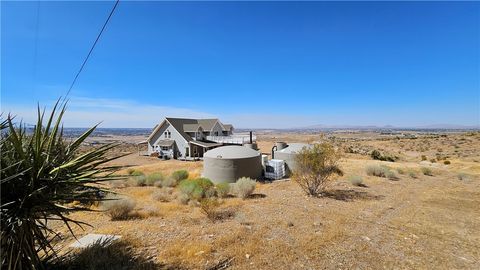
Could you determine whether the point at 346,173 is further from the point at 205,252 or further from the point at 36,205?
the point at 36,205

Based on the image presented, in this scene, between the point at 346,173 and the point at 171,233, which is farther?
the point at 346,173

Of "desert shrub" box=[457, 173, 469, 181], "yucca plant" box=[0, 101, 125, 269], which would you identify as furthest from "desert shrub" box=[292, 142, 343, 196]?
"desert shrub" box=[457, 173, 469, 181]

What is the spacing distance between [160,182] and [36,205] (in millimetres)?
13528

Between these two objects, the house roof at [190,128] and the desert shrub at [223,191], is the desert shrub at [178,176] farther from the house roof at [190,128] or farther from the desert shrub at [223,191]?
the house roof at [190,128]

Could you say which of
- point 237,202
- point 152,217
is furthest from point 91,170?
point 237,202

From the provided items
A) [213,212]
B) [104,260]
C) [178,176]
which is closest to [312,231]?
[213,212]

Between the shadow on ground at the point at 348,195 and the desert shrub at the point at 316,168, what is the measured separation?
0.59 meters

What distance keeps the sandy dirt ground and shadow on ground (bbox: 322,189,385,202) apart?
5 cm

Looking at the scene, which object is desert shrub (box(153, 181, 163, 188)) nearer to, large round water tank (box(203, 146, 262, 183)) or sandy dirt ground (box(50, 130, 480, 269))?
sandy dirt ground (box(50, 130, 480, 269))

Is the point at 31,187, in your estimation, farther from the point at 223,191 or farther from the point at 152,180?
the point at 152,180

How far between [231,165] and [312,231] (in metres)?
10.4

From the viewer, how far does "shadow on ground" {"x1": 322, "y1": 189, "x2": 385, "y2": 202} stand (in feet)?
42.4

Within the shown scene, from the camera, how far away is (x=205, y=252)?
658cm

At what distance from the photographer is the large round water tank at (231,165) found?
18250mm
